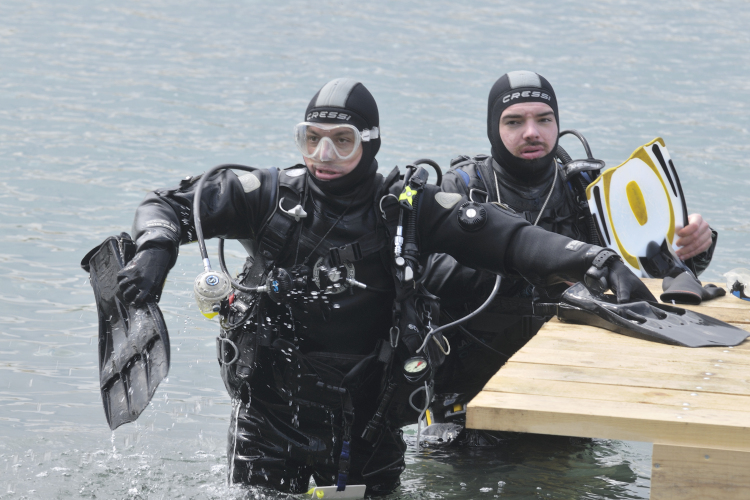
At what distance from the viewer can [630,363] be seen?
266 cm

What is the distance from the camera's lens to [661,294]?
3566 mm

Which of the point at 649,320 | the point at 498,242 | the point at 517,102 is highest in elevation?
the point at 517,102

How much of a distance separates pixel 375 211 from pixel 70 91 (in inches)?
467

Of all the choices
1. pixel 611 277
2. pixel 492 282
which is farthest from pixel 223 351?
pixel 611 277

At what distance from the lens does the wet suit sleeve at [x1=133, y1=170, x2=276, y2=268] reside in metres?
3.22

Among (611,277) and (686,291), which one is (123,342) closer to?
(611,277)

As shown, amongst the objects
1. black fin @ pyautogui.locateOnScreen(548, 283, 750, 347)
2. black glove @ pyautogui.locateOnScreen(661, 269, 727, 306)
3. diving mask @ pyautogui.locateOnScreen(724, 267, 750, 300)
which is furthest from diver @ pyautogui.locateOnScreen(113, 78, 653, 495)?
diving mask @ pyautogui.locateOnScreen(724, 267, 750, 300)

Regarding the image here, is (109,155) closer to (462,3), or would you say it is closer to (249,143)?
(249,143)

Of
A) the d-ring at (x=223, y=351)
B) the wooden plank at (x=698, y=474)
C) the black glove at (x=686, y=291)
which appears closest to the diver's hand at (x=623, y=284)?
the black glove at (x=686, y=291)

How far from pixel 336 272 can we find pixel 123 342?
2.52ft

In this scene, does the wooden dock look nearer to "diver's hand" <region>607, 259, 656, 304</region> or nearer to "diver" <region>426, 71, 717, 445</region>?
"diver's hand" <region>607, 259, 656, 304</region>

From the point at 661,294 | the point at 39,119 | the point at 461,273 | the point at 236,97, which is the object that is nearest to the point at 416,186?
the point at 461,273

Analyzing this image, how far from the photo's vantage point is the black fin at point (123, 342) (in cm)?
285

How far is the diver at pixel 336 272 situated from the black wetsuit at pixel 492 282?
57 cm
